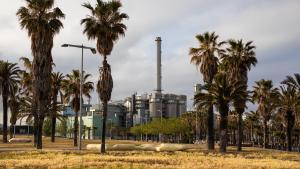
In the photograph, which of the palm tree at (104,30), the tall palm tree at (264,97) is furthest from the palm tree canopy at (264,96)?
the palm tree at (104,30)

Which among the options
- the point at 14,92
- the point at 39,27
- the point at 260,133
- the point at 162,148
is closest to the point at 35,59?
the point at 39,27

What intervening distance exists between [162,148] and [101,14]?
52.6 ft

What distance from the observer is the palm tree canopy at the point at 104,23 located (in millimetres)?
49625

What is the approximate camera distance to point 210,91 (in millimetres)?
58094

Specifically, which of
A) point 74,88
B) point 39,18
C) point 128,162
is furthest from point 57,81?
point 128,162

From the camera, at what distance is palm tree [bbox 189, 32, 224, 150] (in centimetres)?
6331

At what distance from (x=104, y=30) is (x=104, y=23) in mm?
778

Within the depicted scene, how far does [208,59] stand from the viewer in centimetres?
6341

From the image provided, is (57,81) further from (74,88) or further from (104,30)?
(104,30)

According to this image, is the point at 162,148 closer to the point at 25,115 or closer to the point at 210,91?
the point at 210,91

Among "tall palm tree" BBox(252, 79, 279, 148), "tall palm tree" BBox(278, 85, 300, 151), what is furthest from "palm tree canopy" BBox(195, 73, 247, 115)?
"tall palm tree" BBox(252, 79, 279, 148)

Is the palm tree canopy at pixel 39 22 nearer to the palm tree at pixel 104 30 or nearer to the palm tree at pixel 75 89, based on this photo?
the palm tree at pixel 104 30

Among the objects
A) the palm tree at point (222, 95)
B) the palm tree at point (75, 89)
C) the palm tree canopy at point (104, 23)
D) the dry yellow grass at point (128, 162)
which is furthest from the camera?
the palm tree at point (75, 89)

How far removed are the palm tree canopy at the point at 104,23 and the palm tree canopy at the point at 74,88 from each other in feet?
99.8
